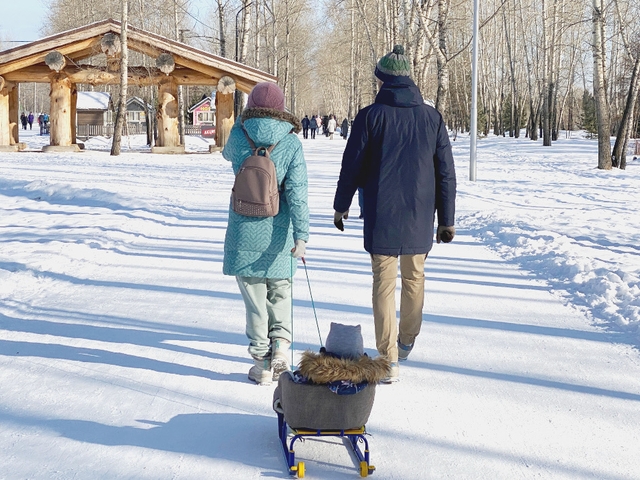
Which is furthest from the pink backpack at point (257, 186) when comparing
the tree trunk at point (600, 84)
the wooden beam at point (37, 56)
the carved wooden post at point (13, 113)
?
the carved wooden post at point (13, 113)

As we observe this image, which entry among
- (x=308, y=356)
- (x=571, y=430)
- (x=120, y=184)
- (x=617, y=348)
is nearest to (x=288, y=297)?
(x=308, y=356)

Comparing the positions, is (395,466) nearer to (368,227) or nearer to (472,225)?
(368,227)

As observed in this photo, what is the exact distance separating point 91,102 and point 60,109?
73.3ft

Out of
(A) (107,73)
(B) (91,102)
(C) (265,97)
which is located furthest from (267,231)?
(B) (91,102)

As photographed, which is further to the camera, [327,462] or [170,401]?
[170,401]

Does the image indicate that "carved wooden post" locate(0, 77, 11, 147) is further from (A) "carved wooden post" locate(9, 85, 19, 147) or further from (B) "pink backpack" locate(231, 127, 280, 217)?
(B) "pink backpack" locate(231, 127, 280, 217)

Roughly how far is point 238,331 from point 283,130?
5.89ft

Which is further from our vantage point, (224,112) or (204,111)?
(204,111)

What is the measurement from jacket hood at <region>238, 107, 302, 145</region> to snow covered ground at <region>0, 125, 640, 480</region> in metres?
1.42

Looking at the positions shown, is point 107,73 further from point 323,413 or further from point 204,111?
point 204,111

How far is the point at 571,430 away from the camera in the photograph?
4.10 m

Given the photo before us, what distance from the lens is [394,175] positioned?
15.5ft

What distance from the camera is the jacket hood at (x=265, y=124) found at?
4.68 meters

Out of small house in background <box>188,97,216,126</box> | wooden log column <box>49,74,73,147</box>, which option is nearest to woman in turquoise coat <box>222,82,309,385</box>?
wooden log column <box>49,74,73,147</box>
